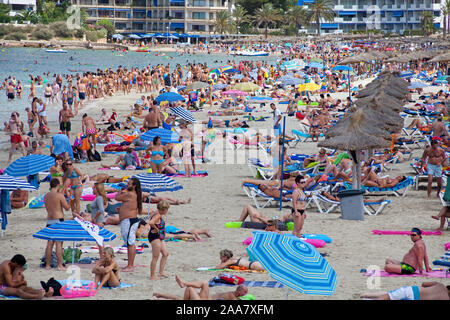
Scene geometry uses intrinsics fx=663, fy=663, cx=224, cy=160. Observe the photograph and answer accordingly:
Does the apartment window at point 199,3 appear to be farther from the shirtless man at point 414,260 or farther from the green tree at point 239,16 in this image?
the shirtless man at point 414,260

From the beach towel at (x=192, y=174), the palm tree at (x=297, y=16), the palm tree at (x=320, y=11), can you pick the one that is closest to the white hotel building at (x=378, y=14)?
the palm tree at (x=297, y=16)

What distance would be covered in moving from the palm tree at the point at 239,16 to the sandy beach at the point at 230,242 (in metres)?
97.1

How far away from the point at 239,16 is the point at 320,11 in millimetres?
13533

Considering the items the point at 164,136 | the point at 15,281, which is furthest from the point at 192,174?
the point at 15,281

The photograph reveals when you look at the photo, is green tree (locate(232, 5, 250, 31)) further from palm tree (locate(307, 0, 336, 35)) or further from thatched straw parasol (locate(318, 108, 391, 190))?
thatched straw parasol (locate(318, 108, 391, 190))

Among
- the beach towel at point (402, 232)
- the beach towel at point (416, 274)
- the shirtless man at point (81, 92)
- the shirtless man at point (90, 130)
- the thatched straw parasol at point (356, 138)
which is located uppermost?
the shirtless man at point (81, 92)

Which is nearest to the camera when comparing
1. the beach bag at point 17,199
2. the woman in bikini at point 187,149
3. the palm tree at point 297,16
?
the beach bag at point 17,199

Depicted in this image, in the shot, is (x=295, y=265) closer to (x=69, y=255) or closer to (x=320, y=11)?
(x=69, y=255)

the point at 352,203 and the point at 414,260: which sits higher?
the point at 352,203

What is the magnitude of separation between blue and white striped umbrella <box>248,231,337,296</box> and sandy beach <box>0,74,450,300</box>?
1350 millimetres

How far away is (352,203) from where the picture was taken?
11.7 m

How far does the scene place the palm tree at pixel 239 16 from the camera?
10956 cm

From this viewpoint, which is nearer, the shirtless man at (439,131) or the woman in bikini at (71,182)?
the woman in bikini at (71,182)

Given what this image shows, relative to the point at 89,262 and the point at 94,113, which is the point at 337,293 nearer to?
the point at 89,262
